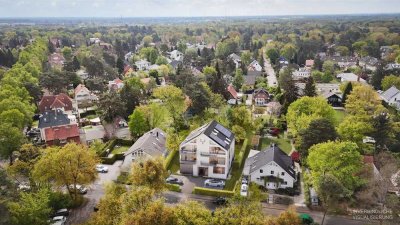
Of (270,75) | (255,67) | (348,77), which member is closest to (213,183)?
(348,77)

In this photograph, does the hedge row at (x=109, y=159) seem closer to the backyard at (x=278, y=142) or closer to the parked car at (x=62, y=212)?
the parked car at (x=62, y=212)

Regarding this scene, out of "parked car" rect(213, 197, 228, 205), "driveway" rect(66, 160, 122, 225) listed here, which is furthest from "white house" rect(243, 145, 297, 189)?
"driveway" rect(66, 160, 122, 225)

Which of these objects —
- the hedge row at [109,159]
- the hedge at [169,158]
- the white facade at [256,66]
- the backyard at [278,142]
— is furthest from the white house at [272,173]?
the white facade at [256,66]

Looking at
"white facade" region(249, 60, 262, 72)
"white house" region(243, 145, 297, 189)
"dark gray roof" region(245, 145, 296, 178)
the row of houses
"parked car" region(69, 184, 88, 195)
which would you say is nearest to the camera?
"parked car" region(69, 184, 88, 195)

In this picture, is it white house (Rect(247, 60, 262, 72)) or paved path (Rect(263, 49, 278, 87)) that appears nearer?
paved path (Rect(263, 49, 278, 87))

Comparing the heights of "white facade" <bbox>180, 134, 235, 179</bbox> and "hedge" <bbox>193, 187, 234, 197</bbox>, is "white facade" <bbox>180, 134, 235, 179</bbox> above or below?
above

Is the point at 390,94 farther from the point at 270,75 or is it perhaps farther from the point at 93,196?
the point at 93,196

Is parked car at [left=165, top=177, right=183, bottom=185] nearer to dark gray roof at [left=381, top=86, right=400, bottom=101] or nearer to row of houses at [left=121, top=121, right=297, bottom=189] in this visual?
row of houses at [left=121, top=121, right=297, bottom=189]
